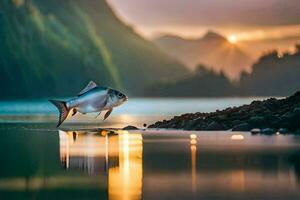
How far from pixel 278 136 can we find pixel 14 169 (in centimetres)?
1380

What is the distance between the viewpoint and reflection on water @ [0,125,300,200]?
1611 centimetres

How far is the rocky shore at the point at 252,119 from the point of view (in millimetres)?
34847

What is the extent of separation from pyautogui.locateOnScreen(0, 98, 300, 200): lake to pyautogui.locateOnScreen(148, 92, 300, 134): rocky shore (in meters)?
1.86

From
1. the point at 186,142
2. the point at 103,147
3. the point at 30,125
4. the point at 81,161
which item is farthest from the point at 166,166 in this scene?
the point at 30,125

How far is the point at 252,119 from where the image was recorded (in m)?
36.2

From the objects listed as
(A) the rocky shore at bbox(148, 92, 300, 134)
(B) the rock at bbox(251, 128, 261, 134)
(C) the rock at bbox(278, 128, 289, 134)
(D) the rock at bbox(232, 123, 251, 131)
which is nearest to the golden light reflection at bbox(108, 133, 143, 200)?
(B) the rock at bbox(251, 128, 261, 134)

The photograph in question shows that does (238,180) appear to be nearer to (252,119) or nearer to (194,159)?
(194,159)

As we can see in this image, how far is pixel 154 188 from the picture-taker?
1653 cm

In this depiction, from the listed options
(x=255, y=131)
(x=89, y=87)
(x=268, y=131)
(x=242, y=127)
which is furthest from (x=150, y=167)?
(x=242, y=127)

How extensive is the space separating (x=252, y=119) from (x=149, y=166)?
638 inches

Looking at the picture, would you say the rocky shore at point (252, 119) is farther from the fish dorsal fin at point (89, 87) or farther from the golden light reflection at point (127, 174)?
the fish dorsal fin at point (89, 87)

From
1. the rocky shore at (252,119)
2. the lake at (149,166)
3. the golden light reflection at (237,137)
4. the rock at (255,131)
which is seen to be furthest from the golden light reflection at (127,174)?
the rocky shore at (252,119)

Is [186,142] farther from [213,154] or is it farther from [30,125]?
[30,125]

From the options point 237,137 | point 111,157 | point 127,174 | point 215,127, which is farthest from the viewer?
point 215,127
